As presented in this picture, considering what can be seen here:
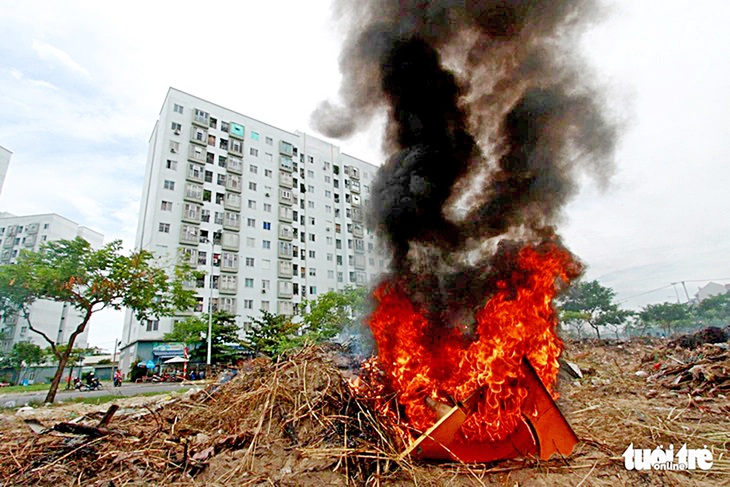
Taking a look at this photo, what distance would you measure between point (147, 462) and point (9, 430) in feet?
18.5

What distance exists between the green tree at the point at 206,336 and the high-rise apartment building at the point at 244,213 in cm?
373

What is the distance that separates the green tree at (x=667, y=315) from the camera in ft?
175

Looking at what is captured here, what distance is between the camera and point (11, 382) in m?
43.0

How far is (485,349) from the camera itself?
604 centimetres

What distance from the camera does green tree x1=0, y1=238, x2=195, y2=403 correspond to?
14.5 meters

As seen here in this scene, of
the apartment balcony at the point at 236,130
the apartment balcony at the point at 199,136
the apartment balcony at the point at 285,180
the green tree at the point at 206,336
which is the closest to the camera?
the green tree at the point at 206,336

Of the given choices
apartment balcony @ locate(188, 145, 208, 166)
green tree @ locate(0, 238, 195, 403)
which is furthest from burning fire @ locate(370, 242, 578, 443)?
apartment balcony @ locate(188, 145, 208, 166)

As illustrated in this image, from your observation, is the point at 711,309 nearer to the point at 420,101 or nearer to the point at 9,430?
the point at 420,101

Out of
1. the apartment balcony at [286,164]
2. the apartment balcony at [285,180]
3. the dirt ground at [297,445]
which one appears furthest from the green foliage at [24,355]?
the dirt ground at [297,445]

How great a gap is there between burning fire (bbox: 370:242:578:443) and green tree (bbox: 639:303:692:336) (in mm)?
63696

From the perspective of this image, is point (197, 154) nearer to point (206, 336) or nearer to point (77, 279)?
point (206, 336)

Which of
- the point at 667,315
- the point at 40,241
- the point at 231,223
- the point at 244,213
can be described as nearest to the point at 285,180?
the point at 244,213

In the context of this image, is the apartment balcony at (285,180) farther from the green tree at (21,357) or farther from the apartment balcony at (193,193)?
the green tree at (21,357)

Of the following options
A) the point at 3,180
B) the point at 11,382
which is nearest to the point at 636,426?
the point at 11,382
